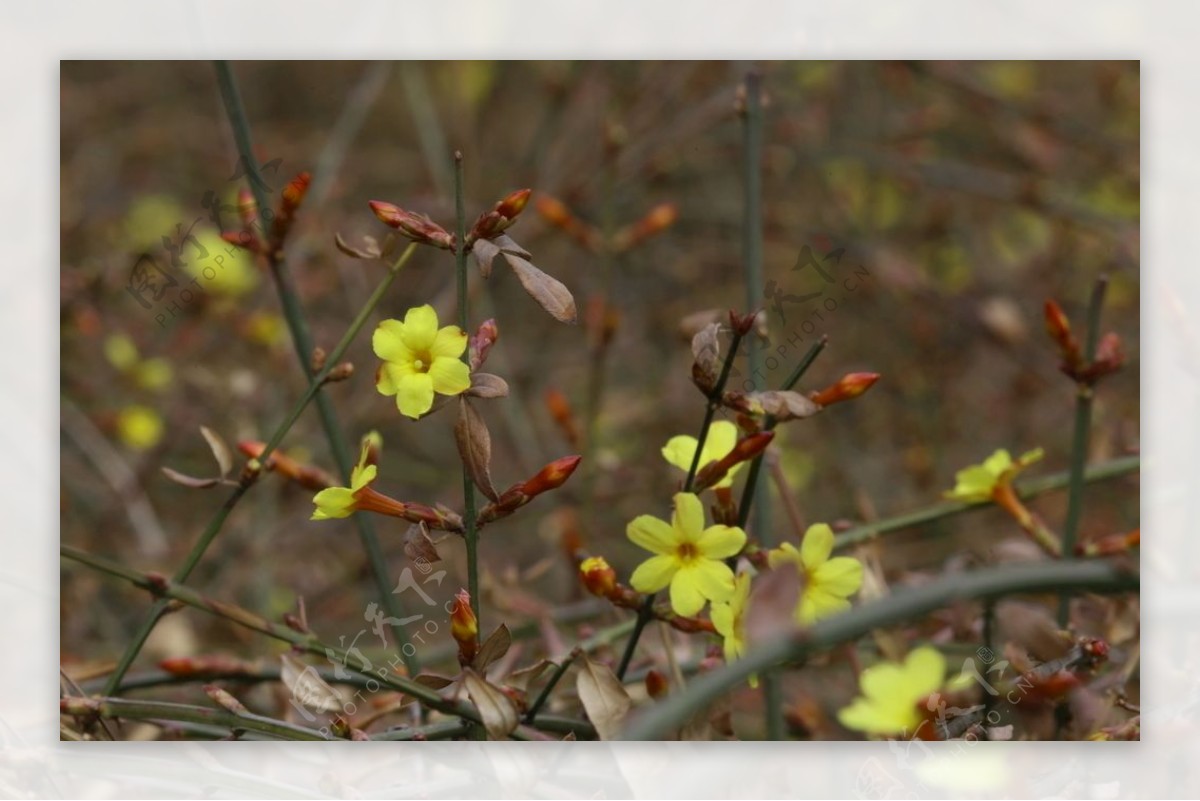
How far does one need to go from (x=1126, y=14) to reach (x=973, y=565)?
67 centimetres

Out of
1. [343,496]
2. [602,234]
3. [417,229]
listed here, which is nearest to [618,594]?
[343,496]

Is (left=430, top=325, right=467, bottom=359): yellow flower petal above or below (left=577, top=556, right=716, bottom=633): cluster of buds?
above

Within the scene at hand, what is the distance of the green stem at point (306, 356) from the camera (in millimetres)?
1214

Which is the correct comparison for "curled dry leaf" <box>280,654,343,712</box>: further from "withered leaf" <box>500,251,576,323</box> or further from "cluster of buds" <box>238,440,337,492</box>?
"withered leaf" <box>500,251,576,323</box>

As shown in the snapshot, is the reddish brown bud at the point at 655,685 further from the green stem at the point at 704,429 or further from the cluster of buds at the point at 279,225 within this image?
the cluster of buds at the point at 279,225

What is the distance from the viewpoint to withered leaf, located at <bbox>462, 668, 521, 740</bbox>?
0.95 m

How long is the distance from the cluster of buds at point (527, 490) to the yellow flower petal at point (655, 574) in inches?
3.9

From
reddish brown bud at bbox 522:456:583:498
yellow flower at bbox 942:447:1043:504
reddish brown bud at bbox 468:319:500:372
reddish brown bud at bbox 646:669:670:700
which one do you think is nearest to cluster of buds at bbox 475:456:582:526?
reddish brown bud at bbox 522:456:583:498

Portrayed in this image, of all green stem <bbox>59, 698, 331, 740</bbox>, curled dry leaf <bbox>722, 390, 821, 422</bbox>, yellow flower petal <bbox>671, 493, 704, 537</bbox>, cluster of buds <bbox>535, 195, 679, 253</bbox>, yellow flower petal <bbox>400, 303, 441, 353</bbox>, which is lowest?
green stem <bbox>59, 698, 331, 740</bbox>

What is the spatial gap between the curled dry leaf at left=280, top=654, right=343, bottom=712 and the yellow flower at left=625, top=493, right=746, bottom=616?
12.0 inches

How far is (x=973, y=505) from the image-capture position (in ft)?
4.17

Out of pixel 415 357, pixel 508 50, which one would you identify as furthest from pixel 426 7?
pixel 415 357

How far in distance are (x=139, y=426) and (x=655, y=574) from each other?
1211mm

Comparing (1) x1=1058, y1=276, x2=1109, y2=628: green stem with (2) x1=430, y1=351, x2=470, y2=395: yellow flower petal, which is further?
(1) x1=1058, y1=276, x2=1109, y2=628: green stem
